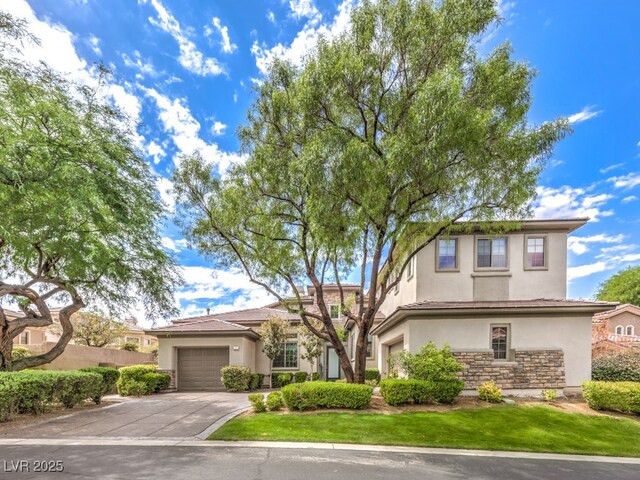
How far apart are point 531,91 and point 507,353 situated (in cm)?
871

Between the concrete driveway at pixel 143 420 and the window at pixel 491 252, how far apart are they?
34.7ft

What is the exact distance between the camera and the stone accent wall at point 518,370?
1162cm

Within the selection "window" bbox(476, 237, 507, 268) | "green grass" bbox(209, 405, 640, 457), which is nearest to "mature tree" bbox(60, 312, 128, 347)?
"green grass" bbox(209, 405, 640, 457)

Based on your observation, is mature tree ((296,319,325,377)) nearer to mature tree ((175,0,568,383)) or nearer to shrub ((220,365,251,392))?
shrub ((220,365,251,392))

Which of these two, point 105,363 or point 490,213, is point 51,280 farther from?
point 490,213

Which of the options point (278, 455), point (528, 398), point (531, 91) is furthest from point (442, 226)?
point (278, 455)

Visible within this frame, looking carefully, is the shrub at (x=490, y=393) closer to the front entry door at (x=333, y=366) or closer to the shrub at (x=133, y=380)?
the front entry door at (x=333, y=366)

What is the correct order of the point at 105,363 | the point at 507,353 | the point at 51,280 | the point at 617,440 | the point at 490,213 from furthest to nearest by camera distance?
the point at 105,363 → the point at 507,353 → the point at 51,280 → the point at 490,213 → the point at 617,440

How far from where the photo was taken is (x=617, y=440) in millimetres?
8273

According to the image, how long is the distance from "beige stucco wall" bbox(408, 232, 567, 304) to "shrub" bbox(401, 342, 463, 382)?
283 centimetres

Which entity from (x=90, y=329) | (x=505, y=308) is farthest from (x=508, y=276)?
(x=90, y=329)

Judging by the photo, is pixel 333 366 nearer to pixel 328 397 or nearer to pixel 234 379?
pixel 234 379

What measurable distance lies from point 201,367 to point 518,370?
14380 mm

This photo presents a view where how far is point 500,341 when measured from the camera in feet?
39.8
